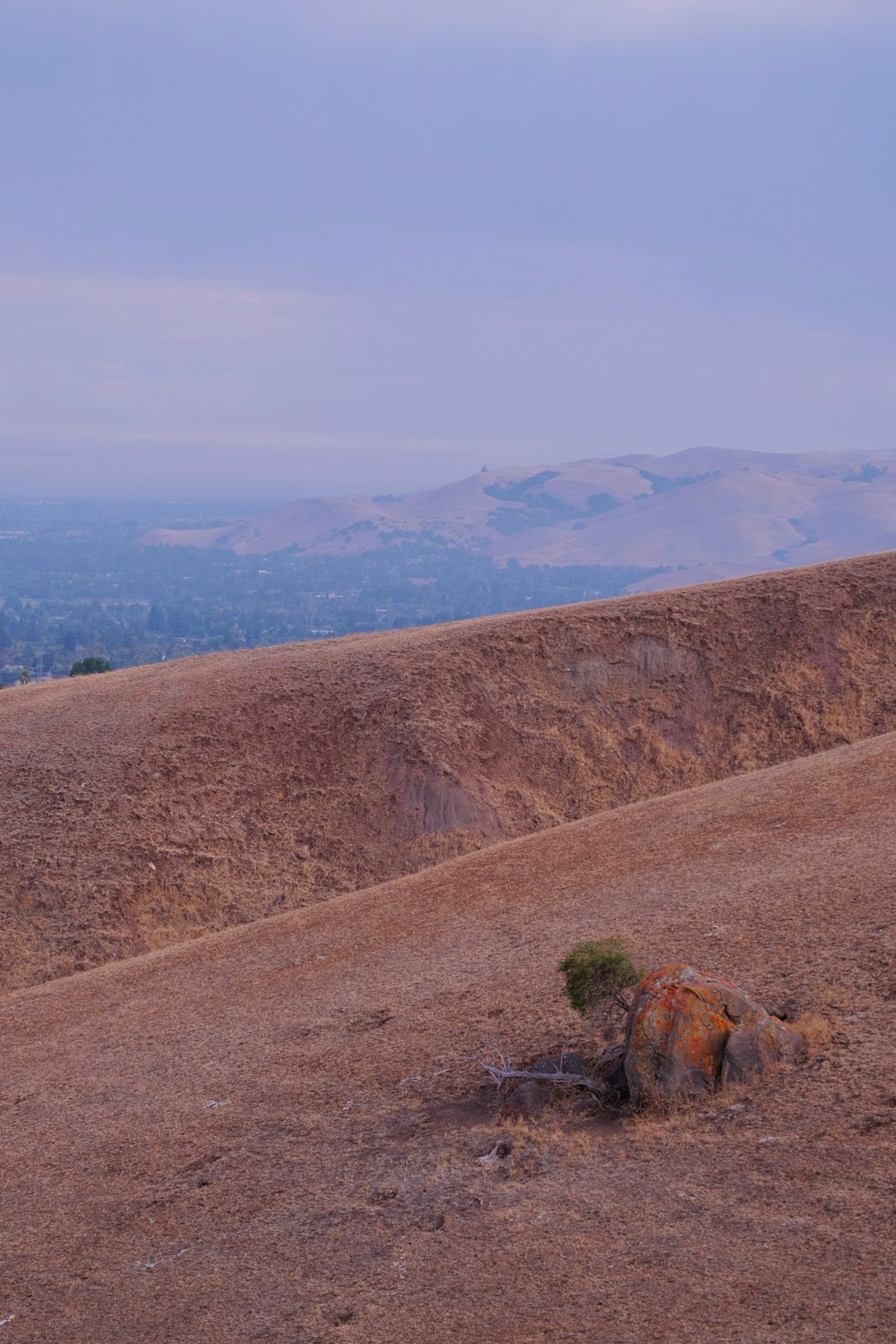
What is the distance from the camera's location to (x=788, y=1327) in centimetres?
A: 679

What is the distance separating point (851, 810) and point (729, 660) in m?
12.3

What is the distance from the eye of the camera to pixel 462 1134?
10.4 m

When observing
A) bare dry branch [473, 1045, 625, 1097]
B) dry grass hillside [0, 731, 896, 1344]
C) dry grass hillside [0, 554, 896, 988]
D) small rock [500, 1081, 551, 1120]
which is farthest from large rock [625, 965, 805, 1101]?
dry grass hillside [0, 554, 896, 988]

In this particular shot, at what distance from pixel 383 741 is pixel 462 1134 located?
1545 centimetres

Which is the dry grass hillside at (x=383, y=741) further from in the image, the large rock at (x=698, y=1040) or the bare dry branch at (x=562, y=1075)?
the large rock at (x=698, y=1040)

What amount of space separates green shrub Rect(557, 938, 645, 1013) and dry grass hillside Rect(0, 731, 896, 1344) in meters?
0.69

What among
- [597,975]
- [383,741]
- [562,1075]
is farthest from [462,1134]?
[383,741]

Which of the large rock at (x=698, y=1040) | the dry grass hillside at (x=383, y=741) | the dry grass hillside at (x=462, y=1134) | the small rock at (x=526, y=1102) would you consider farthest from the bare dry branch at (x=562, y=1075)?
the dry grass hillside at (x=383, y=741)

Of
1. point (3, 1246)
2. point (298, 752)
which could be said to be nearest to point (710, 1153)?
point (3, 1246)

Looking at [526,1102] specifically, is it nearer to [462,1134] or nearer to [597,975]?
[462,1134]

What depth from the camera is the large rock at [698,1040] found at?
32.4 ft

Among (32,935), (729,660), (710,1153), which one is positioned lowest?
(32,935)

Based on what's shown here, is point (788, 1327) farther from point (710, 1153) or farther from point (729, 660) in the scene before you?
point (729, 660)

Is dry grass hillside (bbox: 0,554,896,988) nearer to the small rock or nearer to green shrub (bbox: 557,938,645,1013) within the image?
green shrub (bbox: 557,938,645,1013)
